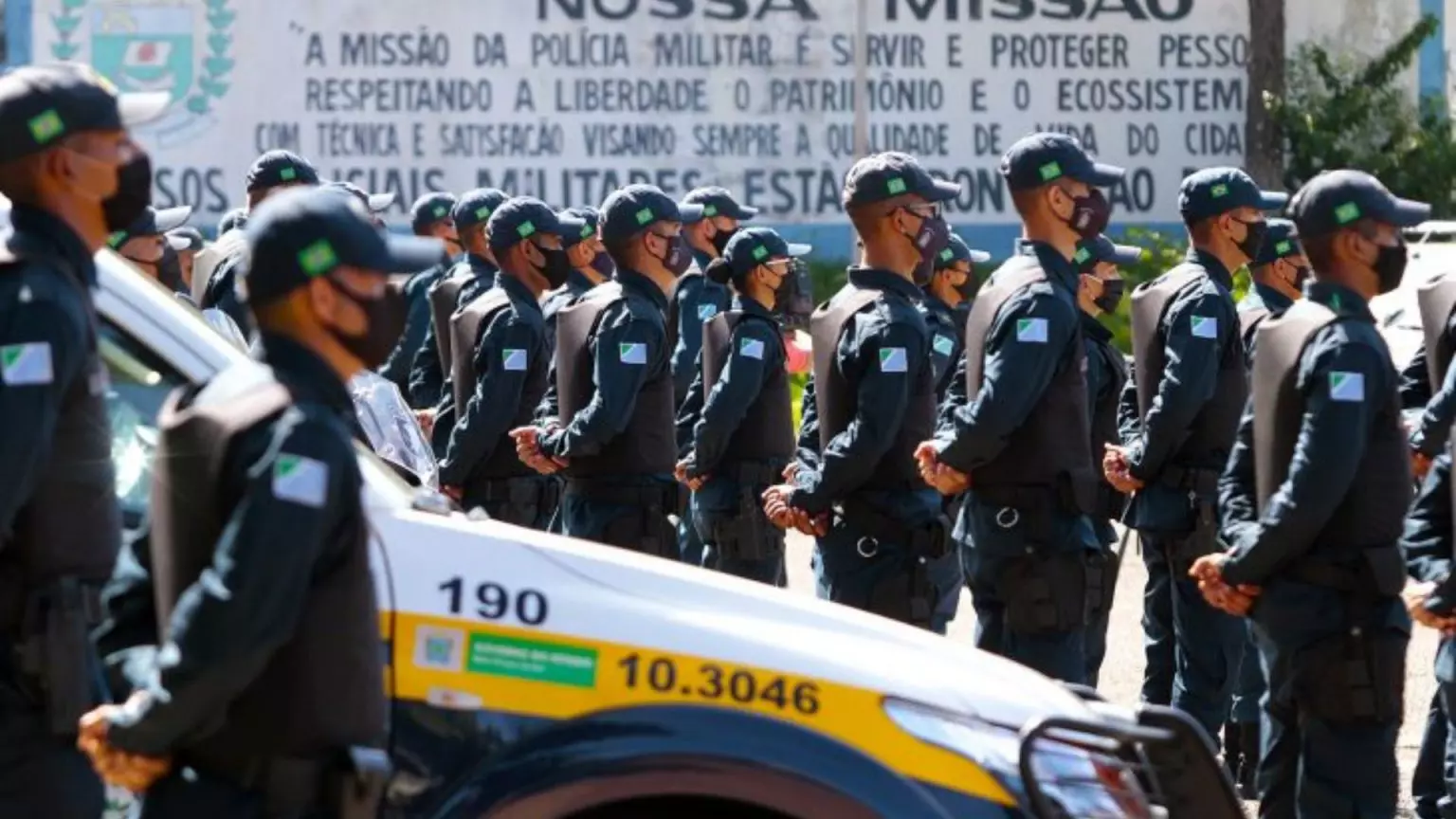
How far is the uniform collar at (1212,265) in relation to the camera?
9.68 metres

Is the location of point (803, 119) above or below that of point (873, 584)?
above

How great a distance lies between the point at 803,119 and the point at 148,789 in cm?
2304

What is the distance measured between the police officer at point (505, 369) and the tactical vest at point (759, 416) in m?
0.86

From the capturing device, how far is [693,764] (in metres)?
5.09

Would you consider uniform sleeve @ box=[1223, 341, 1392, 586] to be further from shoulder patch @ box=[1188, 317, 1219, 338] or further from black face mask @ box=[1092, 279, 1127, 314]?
black face mask @ box=[1092, 279, 1127, 314]

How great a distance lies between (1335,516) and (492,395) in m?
5.01

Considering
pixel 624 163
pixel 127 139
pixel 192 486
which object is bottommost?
pixel 192 486

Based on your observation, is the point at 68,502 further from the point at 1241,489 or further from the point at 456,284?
the point at 456,284

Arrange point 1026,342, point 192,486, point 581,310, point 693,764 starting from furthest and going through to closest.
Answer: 1. point 581,310
2. point 1026,342
3. point 693,764
4. point 192,486

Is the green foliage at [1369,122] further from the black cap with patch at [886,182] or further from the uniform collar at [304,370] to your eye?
the uniform collar at [304,370]

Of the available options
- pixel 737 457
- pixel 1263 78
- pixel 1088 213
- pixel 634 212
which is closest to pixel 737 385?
pixel 737 457

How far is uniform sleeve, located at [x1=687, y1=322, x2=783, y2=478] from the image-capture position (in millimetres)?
10562

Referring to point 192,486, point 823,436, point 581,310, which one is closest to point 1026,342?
point 823,436

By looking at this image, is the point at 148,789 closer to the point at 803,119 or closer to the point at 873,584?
the point at 873,584
